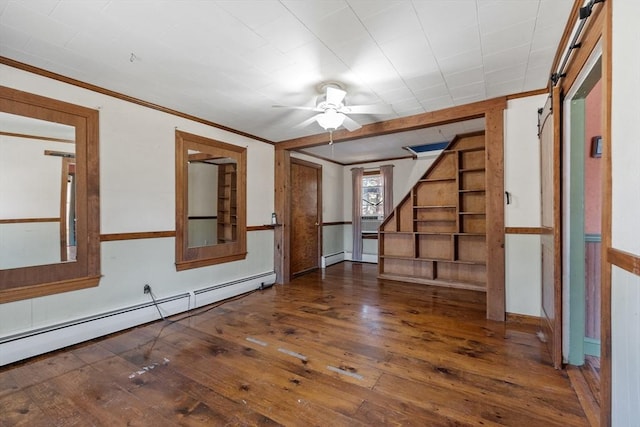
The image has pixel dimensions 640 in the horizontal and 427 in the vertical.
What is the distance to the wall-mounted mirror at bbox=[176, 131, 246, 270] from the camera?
3.27 metres

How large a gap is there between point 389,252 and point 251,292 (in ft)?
7.88

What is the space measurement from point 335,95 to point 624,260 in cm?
211

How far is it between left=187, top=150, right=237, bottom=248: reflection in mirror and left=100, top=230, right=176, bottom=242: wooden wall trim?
0.89 feet

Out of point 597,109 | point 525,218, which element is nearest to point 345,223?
point 525,218

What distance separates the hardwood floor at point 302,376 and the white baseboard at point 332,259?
9.05 ft

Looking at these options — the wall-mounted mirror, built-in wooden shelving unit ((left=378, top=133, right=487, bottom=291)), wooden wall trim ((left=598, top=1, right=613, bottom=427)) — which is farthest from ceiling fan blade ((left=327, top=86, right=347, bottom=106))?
built-in wooden shelving unit ((left=378, top=133, right=487, bottom=291))

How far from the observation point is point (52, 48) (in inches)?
77.7

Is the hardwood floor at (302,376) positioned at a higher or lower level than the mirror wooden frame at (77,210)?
lower

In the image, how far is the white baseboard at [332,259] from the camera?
585 centimetres

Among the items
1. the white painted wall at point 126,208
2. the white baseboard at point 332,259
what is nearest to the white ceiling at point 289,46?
the white painted wall at point 126,208

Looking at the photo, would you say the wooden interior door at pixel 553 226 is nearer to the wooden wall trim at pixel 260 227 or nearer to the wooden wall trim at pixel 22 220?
the wooden wall trim at pixel 260 227

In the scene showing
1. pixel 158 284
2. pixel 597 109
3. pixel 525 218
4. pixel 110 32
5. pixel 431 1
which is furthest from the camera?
pixel 158 284

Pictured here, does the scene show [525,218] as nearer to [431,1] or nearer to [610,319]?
[610,319]

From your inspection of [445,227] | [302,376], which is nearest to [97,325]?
[302,376]
